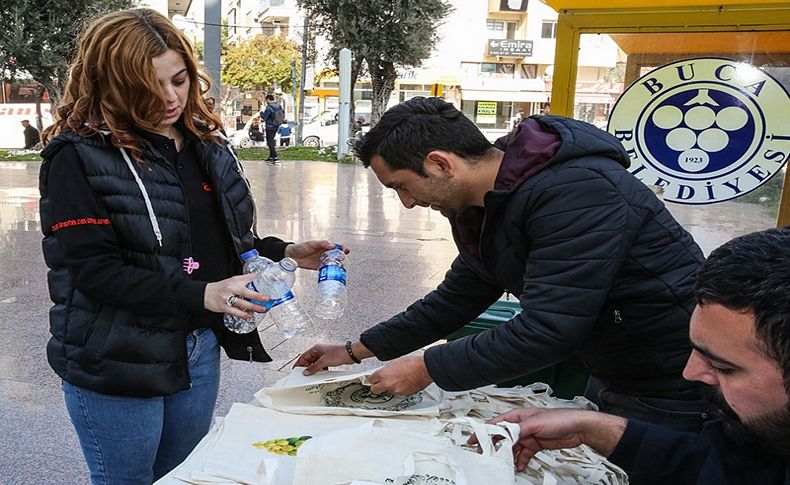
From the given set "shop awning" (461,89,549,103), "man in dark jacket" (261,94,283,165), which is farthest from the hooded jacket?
"shop awning" (461,89,549,103)

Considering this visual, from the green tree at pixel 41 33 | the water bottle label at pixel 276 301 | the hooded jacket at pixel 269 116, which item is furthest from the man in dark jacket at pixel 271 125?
the water bottle label at pixel 276 301

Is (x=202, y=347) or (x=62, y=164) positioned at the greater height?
(x=62, y=164)

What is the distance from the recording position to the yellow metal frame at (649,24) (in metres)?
2.80

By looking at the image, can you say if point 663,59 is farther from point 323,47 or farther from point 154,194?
point 323,47

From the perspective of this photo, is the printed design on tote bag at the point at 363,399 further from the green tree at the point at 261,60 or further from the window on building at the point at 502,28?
the window on building at the point at 502,28

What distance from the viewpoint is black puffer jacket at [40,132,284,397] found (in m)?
1.68

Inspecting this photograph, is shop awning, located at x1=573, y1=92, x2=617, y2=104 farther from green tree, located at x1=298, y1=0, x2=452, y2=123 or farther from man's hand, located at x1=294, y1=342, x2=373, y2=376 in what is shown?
green tree, located at x1=298, y1=0, x2=452, y2=123

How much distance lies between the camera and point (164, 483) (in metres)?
1.38

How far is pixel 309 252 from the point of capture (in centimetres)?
220

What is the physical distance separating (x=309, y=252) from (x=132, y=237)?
0.62 metres

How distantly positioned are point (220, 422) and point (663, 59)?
2531mm

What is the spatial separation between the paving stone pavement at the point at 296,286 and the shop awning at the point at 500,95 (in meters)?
28.1

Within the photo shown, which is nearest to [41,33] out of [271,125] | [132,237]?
[271,125]

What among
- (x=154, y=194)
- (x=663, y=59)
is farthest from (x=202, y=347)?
(x=663, y=59)
